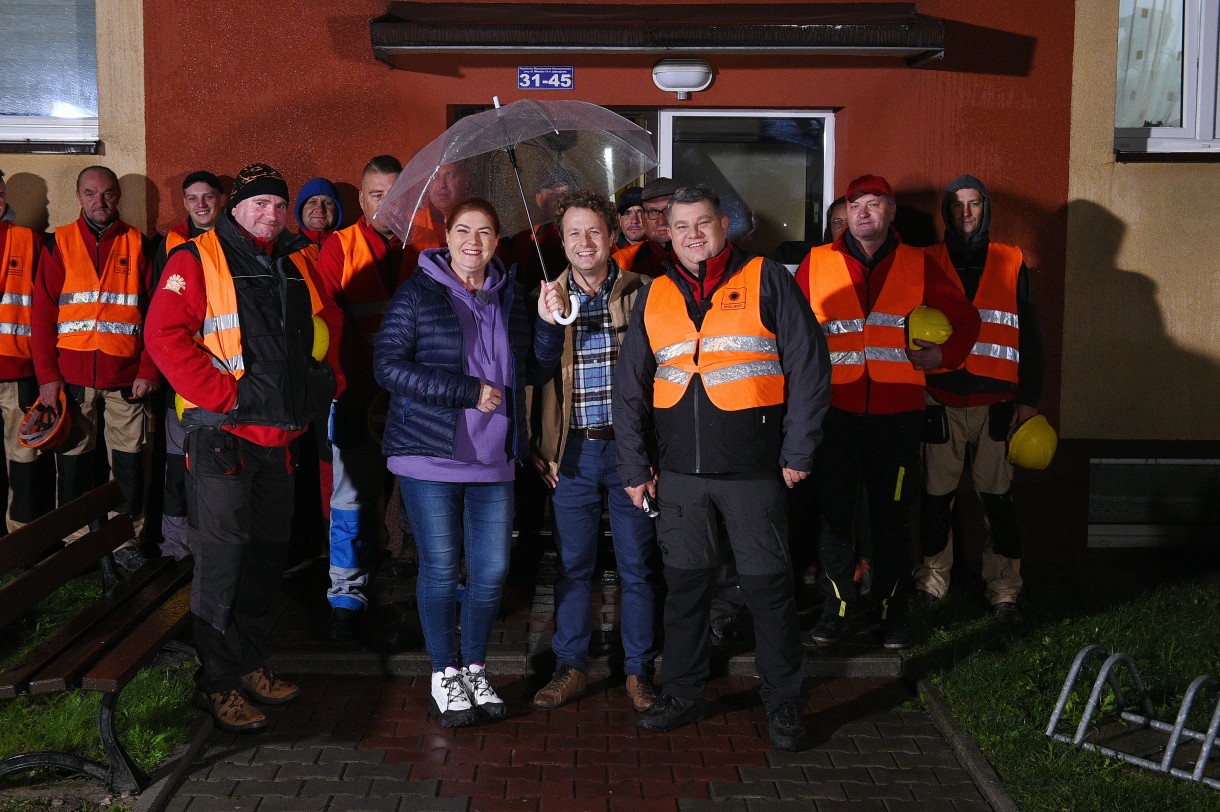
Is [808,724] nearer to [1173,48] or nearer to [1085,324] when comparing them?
[1085,324]

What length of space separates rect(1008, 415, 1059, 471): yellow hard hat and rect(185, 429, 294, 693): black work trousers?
3.47 metres

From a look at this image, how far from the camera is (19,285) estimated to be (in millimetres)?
6281

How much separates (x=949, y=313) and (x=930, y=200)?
1667 millimetres

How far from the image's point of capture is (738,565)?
4543mm

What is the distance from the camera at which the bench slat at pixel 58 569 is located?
13.8 feet

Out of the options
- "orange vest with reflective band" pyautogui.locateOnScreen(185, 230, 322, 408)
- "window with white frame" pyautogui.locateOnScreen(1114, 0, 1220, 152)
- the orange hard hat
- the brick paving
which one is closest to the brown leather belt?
the brick paving

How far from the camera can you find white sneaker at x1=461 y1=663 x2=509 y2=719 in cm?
474

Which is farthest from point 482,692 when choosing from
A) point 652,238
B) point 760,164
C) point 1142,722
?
point 760,164

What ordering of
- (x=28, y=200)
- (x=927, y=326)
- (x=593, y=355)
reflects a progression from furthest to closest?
(x=28, y=200) → (x=927, y=326) → (x=593, y=355)

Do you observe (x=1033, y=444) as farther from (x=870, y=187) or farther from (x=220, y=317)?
(x=220, y=317)

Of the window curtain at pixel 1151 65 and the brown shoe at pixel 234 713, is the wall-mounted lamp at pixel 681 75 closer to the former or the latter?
the window curtain at pixel 1151 65

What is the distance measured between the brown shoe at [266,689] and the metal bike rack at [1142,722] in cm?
301

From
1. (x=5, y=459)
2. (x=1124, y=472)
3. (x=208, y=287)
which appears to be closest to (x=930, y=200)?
(x=1124, y=472)

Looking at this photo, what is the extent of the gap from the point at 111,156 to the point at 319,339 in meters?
2.88
